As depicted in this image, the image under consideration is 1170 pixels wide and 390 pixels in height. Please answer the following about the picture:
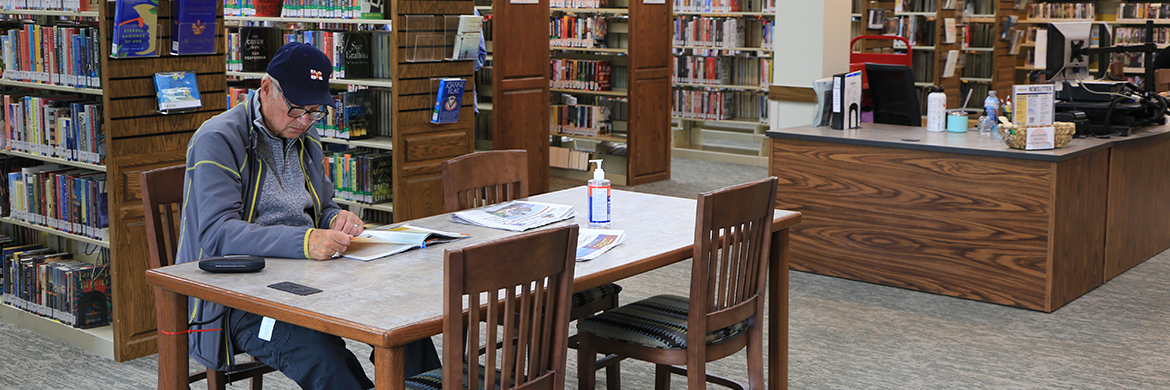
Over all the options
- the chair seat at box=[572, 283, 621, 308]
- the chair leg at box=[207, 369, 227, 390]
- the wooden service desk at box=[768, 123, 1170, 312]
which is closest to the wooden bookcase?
the wooden service desk at box=[768, 123, 1170, 312]

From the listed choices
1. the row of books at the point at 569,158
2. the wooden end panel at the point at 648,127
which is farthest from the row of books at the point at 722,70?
the row of books at the point at 569,158

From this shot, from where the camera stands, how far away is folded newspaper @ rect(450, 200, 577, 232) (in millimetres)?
2870

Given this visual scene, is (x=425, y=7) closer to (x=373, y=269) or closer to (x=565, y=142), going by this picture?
(x=373, y=269)

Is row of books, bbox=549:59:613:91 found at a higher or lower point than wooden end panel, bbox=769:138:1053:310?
higher

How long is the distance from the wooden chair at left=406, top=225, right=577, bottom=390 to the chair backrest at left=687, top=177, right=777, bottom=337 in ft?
1.58

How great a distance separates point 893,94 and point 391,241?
3644mm

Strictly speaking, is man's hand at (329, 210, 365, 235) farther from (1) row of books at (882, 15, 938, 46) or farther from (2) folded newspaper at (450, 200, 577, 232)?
(1) row of books at (882, 15, 938, 46)

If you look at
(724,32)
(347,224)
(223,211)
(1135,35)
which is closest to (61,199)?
(223,211)

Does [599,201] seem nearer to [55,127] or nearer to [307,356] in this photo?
[307,356]

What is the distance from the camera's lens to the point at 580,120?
28.0 ft

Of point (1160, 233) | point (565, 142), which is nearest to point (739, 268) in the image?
point (1160, 233)

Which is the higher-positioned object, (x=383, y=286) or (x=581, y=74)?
(x=581, y=74)

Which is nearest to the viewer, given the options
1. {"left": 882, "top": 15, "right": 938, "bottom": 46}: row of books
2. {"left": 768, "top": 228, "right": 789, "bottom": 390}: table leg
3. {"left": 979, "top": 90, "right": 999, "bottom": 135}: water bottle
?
{"left": 768, "top": 228, "right": 789, "bottom": 390}: table leg

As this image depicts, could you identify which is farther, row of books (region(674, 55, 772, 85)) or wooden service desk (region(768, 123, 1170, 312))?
row of books (region(674, 55, 772, 85))
